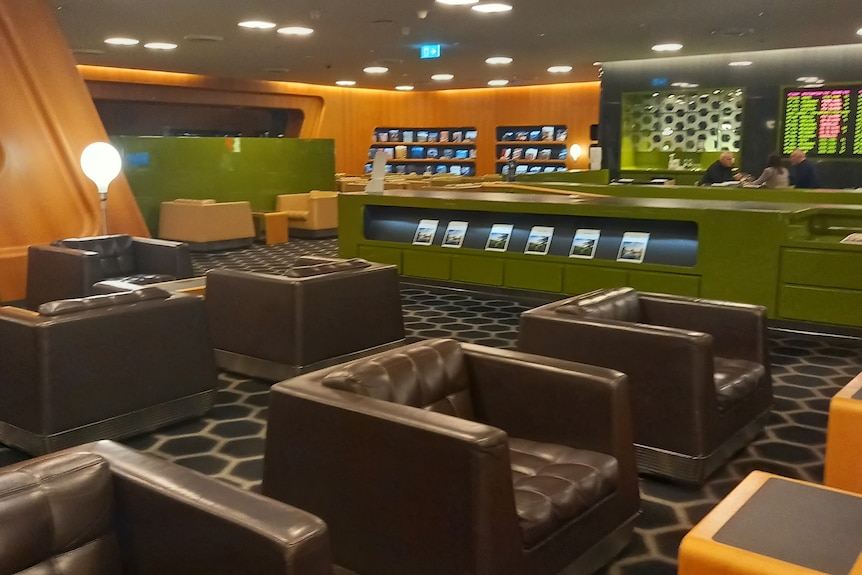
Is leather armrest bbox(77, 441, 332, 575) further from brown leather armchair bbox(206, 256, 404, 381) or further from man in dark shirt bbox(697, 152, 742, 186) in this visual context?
man in dark shirt bbox(697, 152, 742, 186)

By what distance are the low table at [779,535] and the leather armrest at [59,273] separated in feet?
18.9

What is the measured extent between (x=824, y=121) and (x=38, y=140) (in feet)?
39.4

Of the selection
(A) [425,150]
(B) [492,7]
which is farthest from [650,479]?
(A) [425,150]

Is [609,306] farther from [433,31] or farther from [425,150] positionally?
[425,150]

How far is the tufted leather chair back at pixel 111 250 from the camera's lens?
7438 mm

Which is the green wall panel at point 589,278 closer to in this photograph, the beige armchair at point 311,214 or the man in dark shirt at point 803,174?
the man in dark shirt at point 803,174

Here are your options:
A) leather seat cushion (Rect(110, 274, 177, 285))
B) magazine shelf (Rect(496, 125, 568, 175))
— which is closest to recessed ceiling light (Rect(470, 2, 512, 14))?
leather seat cushion (Rect(110, 274, 177, 285))

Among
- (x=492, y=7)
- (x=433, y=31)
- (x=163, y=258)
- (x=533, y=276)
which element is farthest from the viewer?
(x=433, y=31)

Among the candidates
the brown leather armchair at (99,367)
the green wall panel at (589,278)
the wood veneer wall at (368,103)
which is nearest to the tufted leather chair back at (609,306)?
the brown leather armchair at (99,367)

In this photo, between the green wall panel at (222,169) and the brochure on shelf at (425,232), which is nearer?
the brochure on shelf at (425,232)

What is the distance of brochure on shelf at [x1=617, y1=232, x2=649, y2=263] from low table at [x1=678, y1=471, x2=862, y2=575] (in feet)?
17.1

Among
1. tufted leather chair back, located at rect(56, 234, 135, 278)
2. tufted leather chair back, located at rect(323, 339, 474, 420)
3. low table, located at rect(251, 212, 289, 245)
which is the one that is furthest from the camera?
low table, located at rect(251, 212, 289, 245)

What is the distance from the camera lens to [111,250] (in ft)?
24.8

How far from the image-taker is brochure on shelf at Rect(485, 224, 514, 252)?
27.0ft
